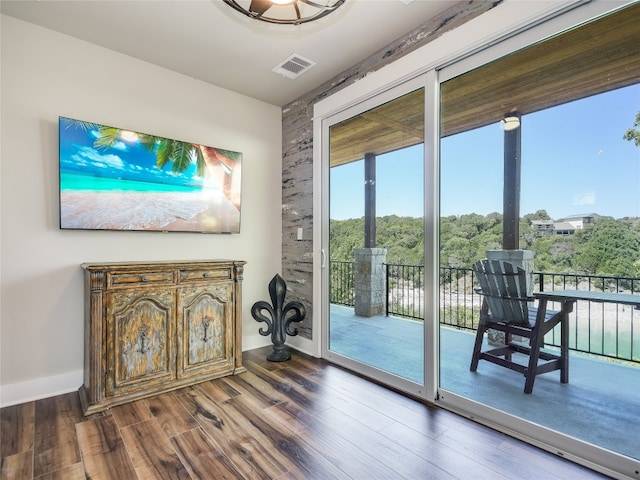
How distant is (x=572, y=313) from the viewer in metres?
1.83

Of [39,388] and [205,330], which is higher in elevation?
[205,330]

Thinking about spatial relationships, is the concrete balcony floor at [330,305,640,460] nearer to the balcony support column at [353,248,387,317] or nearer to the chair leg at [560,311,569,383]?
the chair leg at [560,311,569,383]

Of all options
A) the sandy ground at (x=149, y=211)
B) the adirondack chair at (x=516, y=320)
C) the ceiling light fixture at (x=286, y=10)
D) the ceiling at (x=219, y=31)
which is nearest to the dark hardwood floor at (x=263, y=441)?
the adirondack chair at (x=516, y=320)

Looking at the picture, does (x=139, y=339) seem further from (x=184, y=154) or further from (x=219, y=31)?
(x=219, y=31)

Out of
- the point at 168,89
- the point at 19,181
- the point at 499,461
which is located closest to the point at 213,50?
the point at 168,89

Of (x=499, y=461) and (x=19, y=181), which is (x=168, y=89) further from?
(x=499, y=461)

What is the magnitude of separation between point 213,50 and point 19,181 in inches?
69.0

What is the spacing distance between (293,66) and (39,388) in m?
3.26

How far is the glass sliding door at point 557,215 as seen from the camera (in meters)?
1.62

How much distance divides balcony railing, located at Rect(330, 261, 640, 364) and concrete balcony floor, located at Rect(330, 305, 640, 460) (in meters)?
0.08

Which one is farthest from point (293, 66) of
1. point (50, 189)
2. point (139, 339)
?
point (139, 339)

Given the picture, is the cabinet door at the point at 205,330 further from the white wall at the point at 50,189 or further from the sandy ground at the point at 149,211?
the sandy ground at the point at 149,211

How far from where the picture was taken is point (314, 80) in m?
3.17

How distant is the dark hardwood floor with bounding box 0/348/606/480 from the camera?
158 centimetres
